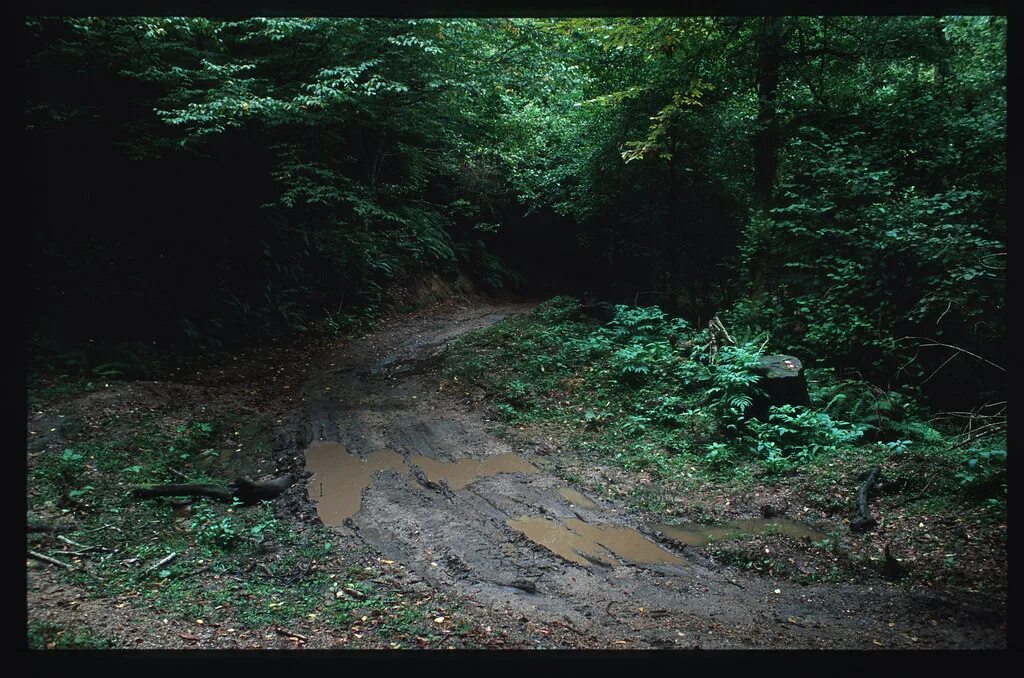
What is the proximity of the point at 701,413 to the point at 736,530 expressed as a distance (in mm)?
2584

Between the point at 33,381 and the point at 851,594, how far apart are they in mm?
9628

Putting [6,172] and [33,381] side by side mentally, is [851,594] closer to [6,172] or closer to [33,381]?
[6,172]

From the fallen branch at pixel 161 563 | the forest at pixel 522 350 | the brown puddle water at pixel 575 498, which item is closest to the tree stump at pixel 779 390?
the forest at pixel 522 350

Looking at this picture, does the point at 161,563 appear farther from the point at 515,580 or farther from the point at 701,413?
the point at 701,413

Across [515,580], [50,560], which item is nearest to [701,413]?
[515,580]

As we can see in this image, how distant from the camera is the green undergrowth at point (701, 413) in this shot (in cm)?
547

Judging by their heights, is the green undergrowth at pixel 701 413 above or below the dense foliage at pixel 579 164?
below

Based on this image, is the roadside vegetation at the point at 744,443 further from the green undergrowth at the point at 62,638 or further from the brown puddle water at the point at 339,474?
the green undergrowth at the point at 62,638

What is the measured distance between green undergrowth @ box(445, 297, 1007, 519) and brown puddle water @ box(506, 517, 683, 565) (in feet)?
2.64

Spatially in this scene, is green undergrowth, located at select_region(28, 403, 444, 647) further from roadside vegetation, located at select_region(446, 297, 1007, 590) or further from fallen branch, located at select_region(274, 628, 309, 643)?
roadside vegetation, located at select_region(446, 297, 1007, 590)

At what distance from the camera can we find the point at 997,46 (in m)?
3.91

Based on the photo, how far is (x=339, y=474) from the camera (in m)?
6.27

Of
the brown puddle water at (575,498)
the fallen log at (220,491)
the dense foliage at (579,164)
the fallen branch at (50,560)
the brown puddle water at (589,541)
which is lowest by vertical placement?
the brown puddle water at (589,541)

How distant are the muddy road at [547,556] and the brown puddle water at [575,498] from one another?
0.10 feet
